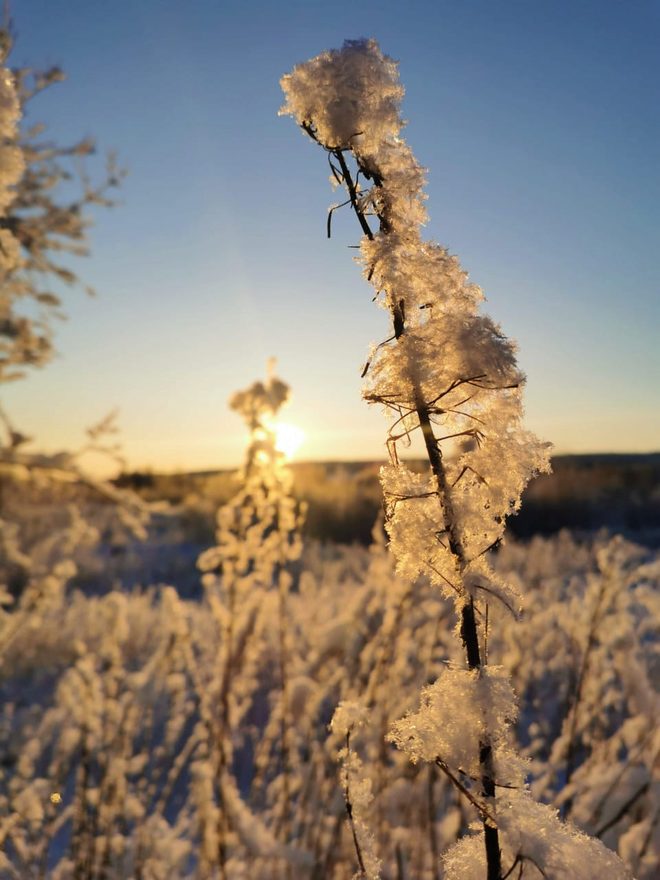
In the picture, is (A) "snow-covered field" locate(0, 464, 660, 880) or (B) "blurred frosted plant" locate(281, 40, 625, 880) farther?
(A) "snow-covered field" locate(0, 464, 660, 880)

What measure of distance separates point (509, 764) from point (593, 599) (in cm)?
190

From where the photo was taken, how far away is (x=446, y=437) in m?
0.38

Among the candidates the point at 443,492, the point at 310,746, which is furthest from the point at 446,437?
the point at 310,746

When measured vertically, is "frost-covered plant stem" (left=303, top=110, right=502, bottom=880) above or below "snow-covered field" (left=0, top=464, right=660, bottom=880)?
above

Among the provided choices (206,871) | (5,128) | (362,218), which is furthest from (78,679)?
(362,218)

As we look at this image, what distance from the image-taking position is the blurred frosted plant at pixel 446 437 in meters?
0.35

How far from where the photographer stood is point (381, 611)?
241 centimetres

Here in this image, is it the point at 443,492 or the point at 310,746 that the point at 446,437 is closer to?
the point at 443,492

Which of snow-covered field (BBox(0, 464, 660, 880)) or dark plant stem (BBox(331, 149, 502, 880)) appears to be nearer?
dark plant stem (BBox(331, 149, 502, 880))

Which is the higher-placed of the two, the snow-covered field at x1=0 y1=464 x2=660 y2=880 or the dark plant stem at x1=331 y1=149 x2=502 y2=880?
the dark plant stem at x1=331 y1=149 x2=502 y2=880

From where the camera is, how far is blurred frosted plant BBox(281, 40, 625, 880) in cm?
35

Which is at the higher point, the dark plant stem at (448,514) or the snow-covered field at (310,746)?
the dark plant stem at (448,514)

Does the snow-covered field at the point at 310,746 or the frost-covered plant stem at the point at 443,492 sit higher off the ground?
the frost-covered plant stem at the point at 443,492

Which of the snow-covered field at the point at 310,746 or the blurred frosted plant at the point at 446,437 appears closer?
the blurred frosted plant at the point at 446,437
